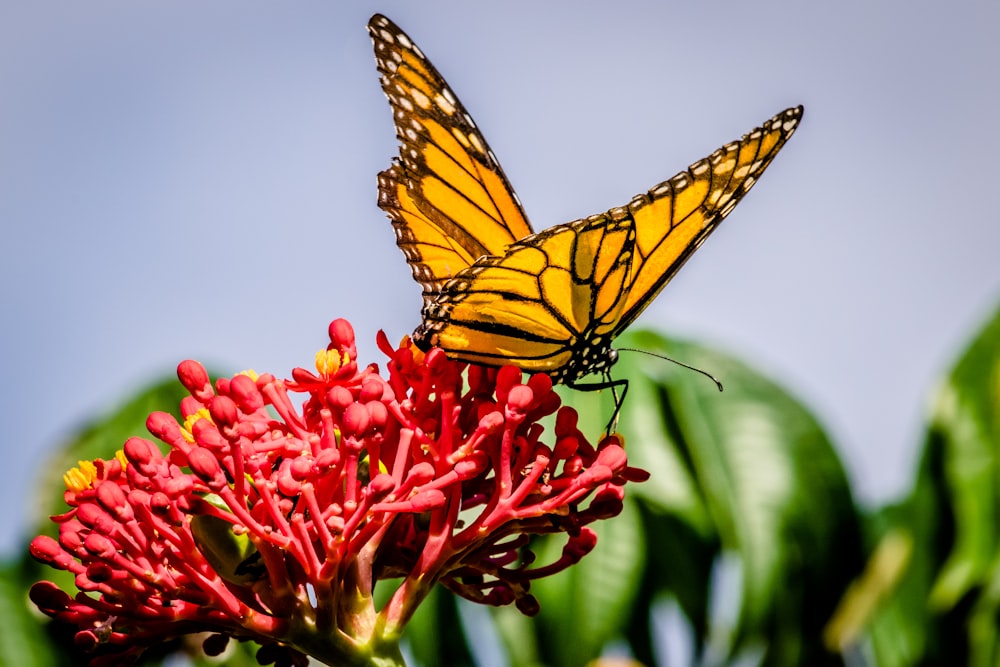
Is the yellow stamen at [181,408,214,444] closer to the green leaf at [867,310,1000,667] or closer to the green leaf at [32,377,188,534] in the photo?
the green leaf at [32,377,188,534]

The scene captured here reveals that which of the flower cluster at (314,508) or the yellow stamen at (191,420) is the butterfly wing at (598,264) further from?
the yellow stamen at (191,420)

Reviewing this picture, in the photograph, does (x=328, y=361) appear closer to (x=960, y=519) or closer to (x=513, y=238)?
(x=513, y=238)

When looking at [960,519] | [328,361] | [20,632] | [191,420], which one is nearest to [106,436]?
[20,632]

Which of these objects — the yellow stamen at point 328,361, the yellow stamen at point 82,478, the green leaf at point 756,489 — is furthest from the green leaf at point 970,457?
the yellow stamen at point 82,478

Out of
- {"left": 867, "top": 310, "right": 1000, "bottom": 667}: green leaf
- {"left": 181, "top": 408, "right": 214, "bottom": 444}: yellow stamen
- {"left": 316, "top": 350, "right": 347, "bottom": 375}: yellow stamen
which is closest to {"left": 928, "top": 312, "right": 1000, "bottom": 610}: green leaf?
{"left": 867, "top": 310, "right": 1000, "bottom": 667}: green leaf

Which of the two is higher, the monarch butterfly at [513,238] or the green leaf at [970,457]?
the monarch butterfly at [513,238]
